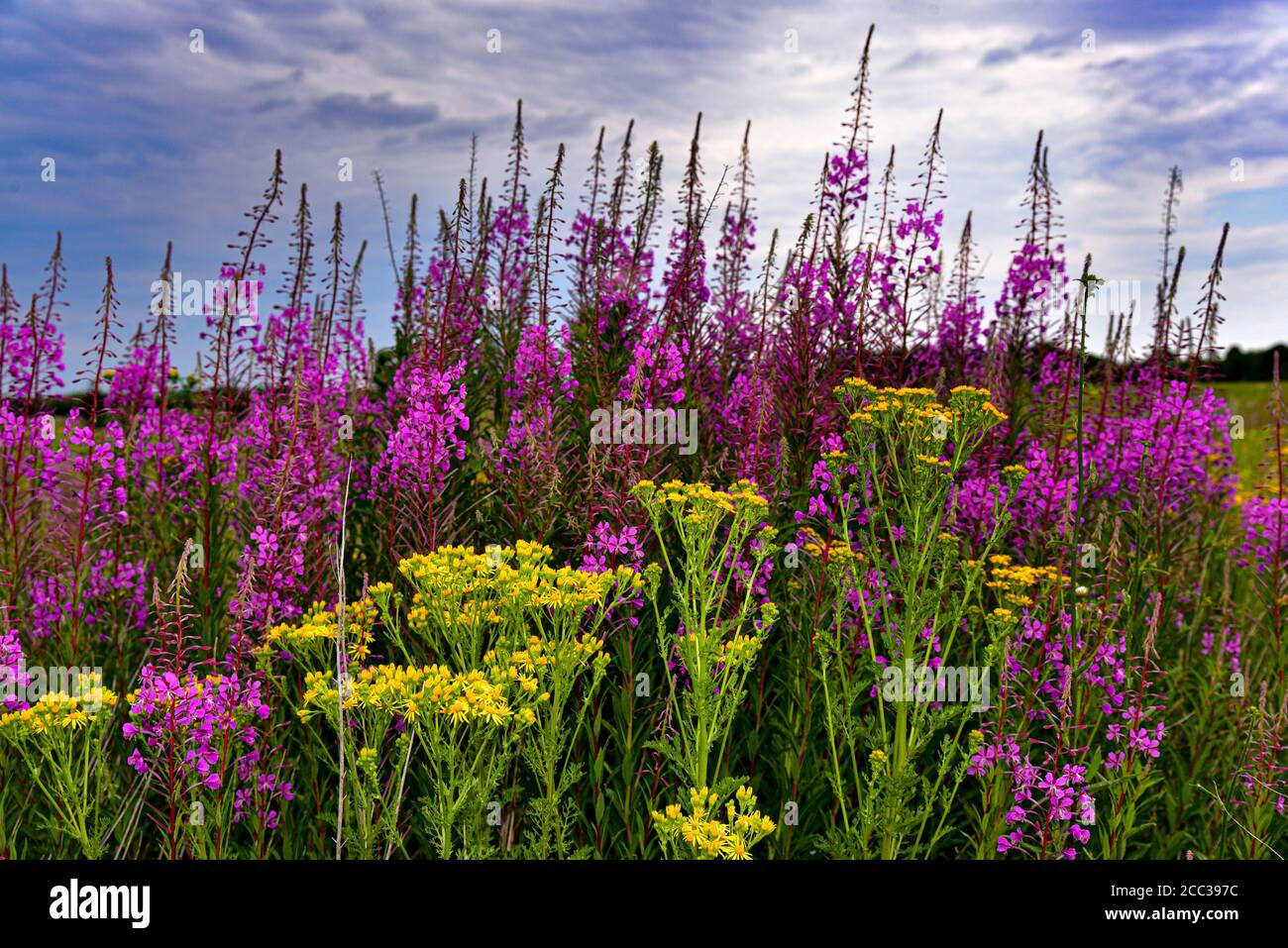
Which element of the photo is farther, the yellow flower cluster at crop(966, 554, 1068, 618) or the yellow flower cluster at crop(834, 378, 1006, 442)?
the yellow flower cluster at crop(966, 554, 1068, 618)

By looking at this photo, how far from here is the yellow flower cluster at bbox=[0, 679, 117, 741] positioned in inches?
138

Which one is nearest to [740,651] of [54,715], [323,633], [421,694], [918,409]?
[421,694]

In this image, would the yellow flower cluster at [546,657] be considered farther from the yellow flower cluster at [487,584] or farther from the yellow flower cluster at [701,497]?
the yellow flower cluster at [701,497]

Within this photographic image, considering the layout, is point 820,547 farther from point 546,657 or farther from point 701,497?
point 546,657

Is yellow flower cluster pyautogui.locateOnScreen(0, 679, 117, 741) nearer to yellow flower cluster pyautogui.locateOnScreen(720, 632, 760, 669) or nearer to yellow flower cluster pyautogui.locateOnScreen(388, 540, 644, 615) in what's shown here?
yellow flower cluster pyautogui.locateOnScreen(388, 540, 644, 615)

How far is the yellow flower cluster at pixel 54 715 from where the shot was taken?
3.52 metres

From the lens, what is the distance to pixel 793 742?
14.8ft

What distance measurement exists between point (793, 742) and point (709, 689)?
3.21 feet

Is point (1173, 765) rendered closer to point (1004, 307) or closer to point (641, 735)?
point (1004, 307)

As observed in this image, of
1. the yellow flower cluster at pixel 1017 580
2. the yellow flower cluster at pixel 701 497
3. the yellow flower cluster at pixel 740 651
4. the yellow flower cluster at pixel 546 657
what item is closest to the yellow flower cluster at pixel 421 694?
the yellow flower cluster at pixel 546 657

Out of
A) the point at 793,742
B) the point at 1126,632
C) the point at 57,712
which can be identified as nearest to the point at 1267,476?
the point at 1126,632

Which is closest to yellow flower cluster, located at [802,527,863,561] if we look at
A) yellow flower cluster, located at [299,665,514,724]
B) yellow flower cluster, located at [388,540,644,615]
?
yellow flower cluster, located at [388,540,644,615]

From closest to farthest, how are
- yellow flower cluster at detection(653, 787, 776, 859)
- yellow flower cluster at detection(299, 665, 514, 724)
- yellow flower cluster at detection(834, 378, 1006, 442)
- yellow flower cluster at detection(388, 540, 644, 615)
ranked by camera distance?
yellow flower cluster at detection(653, 787, 776, 859) → yellow flower cluster at detection(299, 665, 514, 724) → yellow flower cluster at detection(388, 540, 644, 615) → yellow flower cluster at detection(834, 378, 1006, 442)

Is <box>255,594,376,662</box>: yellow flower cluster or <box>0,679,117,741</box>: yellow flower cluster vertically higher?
<box>255,594,376,662</box>: yellow flower cluster
